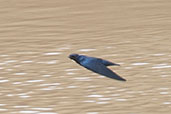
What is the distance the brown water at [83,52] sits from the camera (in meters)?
7.26

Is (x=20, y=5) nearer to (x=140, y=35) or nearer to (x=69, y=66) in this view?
(x=140, y=35)

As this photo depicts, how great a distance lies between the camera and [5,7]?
11.9 m

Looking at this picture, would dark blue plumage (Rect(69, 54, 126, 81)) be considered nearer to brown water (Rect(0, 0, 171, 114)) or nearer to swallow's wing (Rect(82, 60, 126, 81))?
swallow's wing (Rect(82, 60, 126, 81))

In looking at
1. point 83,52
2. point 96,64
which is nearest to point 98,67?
point 96,64

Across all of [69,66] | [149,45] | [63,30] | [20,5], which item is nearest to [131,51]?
[149,45]

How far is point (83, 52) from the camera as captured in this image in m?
9.17

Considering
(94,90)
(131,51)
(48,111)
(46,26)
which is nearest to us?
(48,111)

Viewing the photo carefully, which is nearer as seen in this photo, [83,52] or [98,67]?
[98,67]

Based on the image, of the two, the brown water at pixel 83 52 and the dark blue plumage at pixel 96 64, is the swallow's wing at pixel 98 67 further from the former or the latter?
the brown water at pixel 83 52

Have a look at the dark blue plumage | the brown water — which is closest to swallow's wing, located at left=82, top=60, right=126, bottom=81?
the dark blue plumage

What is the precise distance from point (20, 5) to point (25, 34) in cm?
193

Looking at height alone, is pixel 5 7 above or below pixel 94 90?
above

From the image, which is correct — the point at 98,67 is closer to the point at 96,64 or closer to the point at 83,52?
the point at 96,64

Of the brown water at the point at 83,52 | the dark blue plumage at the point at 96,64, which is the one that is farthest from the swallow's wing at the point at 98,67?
the brown water at the point at 83,52
